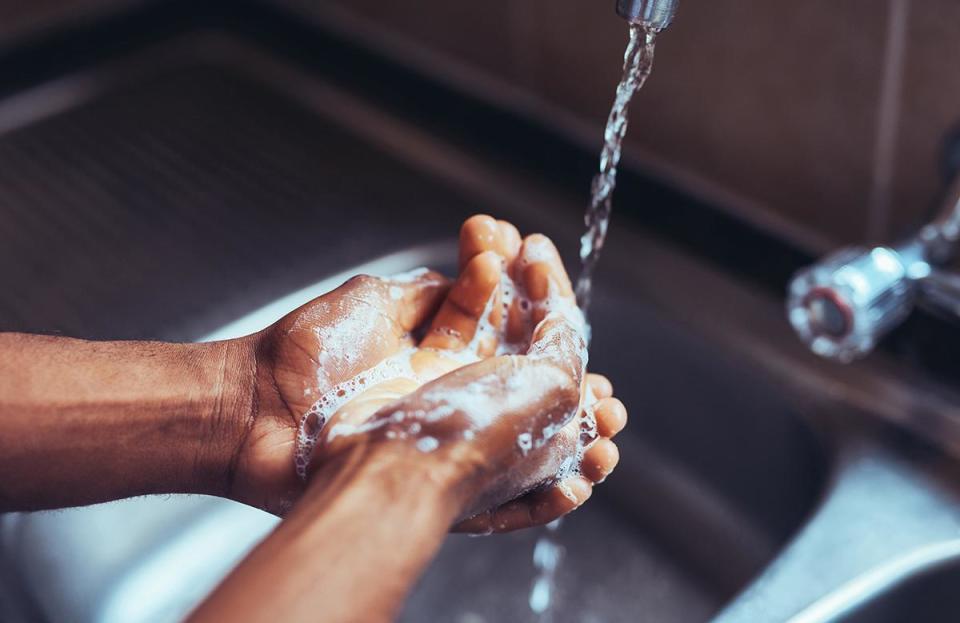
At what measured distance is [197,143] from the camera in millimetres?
1035

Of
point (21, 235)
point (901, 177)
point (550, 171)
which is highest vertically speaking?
point (901, 177)

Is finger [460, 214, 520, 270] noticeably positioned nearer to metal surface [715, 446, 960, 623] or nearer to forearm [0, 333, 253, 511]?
forearm [0, 333, 253, 511]

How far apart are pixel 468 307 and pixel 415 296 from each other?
0.04 m

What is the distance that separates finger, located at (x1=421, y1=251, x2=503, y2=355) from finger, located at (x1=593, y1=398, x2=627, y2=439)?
0.31ft

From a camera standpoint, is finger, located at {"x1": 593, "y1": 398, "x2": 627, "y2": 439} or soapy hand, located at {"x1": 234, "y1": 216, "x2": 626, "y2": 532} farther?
finger, located at {"x1": 593, "y1": 398, "x2": 627, "y2": 439}

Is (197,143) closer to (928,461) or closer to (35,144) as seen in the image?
(35,144)

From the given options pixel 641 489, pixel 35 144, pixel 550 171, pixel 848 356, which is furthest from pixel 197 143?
pixel 848 356

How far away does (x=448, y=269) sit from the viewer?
93 cm

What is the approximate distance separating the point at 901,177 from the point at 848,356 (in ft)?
0.47

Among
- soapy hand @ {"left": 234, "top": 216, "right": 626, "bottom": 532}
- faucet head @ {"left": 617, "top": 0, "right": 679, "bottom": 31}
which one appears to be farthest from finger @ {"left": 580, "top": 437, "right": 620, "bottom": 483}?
faucet head @ {"left": 617, "top": 0, "right": 679, "bottom": 31}

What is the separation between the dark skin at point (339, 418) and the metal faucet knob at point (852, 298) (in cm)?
17

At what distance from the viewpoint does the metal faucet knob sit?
0.67 metres

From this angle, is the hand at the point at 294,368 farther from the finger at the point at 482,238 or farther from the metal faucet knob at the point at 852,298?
the metal faucet knob at the point at 852,298

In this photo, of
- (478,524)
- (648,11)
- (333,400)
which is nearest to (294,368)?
(333,400)
